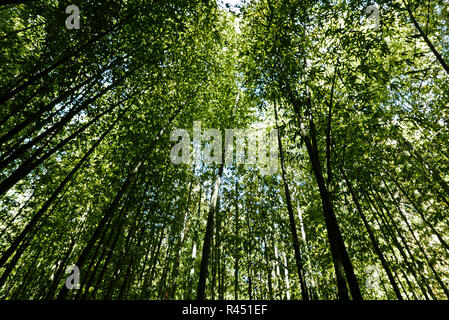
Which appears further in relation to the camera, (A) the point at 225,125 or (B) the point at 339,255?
(A) the point at 225,125

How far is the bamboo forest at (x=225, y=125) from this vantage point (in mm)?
3152

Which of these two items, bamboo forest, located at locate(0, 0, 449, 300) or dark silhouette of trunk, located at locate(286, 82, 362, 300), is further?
bamboo forest, located at locate(0, 0, 449, 300)

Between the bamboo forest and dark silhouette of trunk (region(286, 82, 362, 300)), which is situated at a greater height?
the bamboo forest

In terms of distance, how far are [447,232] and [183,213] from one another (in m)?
9.99

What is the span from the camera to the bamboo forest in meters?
3.15

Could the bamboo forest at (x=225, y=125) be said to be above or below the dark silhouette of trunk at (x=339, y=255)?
above

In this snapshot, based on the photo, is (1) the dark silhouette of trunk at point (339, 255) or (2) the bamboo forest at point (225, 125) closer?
(1) the dark silhouette of trunk at point (339, 255)

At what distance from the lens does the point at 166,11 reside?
13.2ft

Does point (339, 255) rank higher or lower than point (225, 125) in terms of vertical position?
lower

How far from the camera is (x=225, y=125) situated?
7.34 metres
